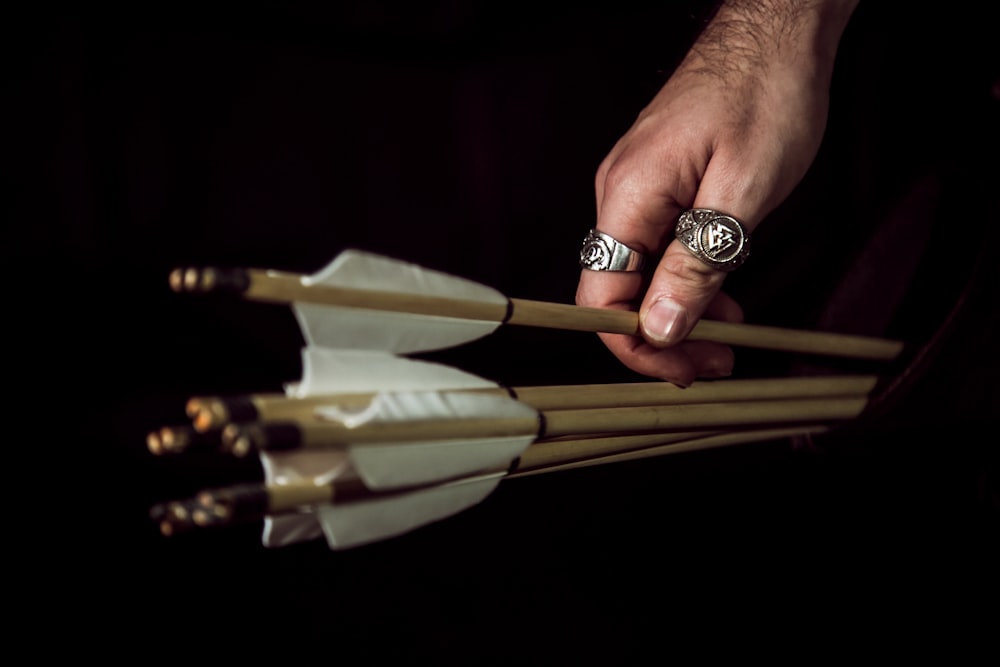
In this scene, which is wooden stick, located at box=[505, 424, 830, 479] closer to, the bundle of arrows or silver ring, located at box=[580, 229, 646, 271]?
the bundle of arrows

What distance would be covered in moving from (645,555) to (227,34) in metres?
1.03

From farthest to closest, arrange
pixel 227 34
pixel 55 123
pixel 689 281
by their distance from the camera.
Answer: pixel 227 34 → pixel 55 123 → pixel 689 281

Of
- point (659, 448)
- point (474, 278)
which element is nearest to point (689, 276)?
point (659, 448)

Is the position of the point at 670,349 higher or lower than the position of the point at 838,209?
lower

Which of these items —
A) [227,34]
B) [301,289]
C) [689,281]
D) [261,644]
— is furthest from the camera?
[227,34]

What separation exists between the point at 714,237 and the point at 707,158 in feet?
0.25

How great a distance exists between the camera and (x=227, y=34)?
46.3 inches

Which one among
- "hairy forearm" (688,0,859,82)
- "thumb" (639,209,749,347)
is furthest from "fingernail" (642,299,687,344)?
"hairy forearm" (688,0,859,82)

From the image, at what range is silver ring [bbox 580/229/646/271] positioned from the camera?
0.66m

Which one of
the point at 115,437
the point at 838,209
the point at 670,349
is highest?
the point at 838,209

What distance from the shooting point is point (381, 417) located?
393 millimetres

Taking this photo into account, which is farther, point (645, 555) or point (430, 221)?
point (430, 221)

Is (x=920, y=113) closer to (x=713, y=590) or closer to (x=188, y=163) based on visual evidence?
(x=713, y=590)

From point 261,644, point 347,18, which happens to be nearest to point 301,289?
point 261,644
